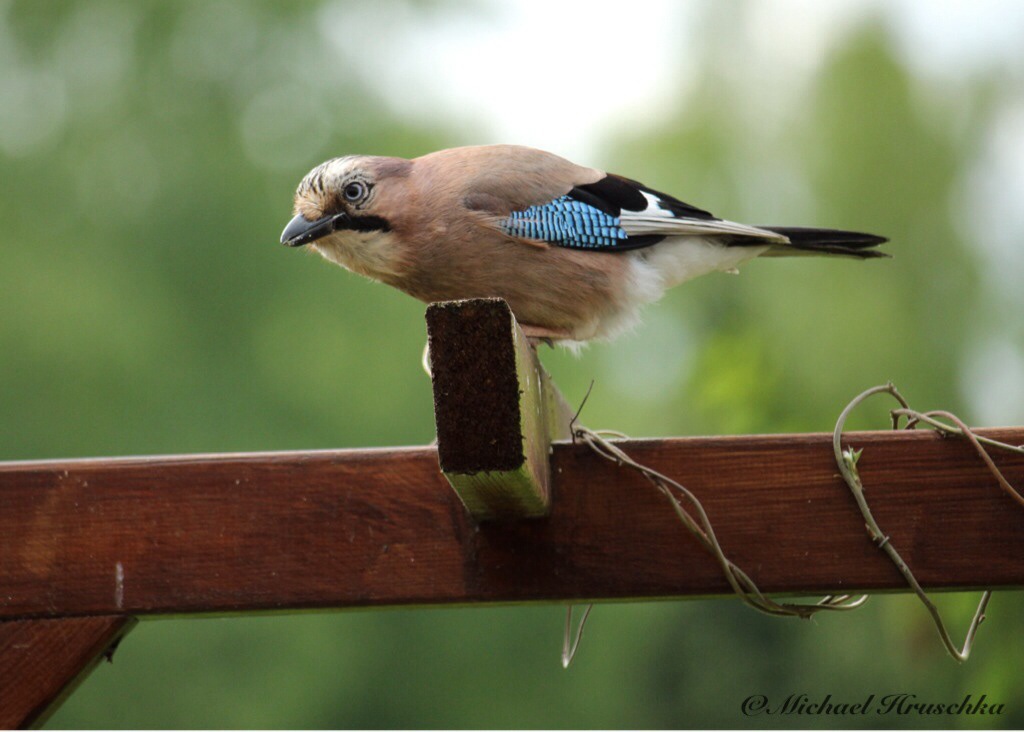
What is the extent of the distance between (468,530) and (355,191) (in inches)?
50.1

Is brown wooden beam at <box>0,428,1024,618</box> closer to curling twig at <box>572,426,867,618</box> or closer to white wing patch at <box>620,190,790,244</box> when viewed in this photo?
curling twig at <box>572,426,867,618</box>

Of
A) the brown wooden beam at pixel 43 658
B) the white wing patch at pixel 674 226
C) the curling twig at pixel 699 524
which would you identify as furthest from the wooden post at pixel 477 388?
the white wing patch at pixel 674 226

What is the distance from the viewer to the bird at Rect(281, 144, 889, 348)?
9.45 feet

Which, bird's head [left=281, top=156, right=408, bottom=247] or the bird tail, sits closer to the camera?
bird's head [left=281, top=156, right=408, bottom=247]

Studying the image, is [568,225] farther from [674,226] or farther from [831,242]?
[831,242]

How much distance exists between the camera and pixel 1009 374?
487cm

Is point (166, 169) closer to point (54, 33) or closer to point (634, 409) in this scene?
point (54, 33)

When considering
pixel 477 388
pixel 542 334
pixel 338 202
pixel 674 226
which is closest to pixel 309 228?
pixel 338 202

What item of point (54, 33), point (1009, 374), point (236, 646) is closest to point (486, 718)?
point (236, 646)

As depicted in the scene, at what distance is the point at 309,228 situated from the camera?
285cm

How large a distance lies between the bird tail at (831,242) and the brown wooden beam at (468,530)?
1.43 metres

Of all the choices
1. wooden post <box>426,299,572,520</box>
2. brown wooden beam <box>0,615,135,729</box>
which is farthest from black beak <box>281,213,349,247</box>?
wooden post <box>426,299,572,520</box>

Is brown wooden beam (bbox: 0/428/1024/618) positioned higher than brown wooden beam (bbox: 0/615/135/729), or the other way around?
brown wooden beam (bbox: 0/428/1024/618)

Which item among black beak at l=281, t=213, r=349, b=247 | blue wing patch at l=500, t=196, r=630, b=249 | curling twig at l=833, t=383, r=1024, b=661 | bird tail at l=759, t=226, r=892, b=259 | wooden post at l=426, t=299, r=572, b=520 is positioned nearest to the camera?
wooden post at l=426, t=299, r=572, b=520
